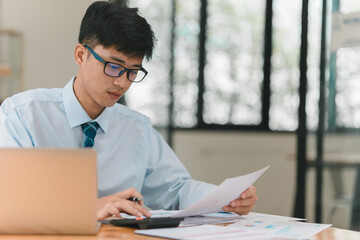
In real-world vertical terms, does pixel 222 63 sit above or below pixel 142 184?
Result: above

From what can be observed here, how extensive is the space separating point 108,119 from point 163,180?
0.28m

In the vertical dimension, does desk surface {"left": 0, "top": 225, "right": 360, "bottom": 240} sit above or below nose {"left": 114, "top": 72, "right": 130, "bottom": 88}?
below

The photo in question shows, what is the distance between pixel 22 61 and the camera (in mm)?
4516

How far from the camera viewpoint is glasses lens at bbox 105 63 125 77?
5.41 ft

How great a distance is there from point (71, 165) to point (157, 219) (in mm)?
279

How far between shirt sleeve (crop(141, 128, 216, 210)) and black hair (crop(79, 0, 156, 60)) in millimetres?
359

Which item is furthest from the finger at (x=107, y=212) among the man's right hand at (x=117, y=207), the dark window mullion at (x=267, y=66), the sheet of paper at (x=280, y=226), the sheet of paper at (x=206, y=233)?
the dark window mullion at (x=267, y=66)

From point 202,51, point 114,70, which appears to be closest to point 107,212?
point 114,70

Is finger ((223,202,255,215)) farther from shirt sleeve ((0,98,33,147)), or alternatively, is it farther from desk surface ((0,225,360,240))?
shirt sleeve ((0,98,33,147))

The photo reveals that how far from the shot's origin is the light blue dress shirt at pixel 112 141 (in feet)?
5.68

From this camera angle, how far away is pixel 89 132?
1770 millimetres

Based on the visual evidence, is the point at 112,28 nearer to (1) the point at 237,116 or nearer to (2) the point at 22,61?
(2) the point at 22,61

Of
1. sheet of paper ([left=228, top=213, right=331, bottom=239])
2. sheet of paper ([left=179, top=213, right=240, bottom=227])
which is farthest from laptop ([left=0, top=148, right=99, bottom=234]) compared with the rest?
sheet of paper ([left=228, top=213, right=331, bottom=239])

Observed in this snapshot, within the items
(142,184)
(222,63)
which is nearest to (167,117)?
(222,63)
